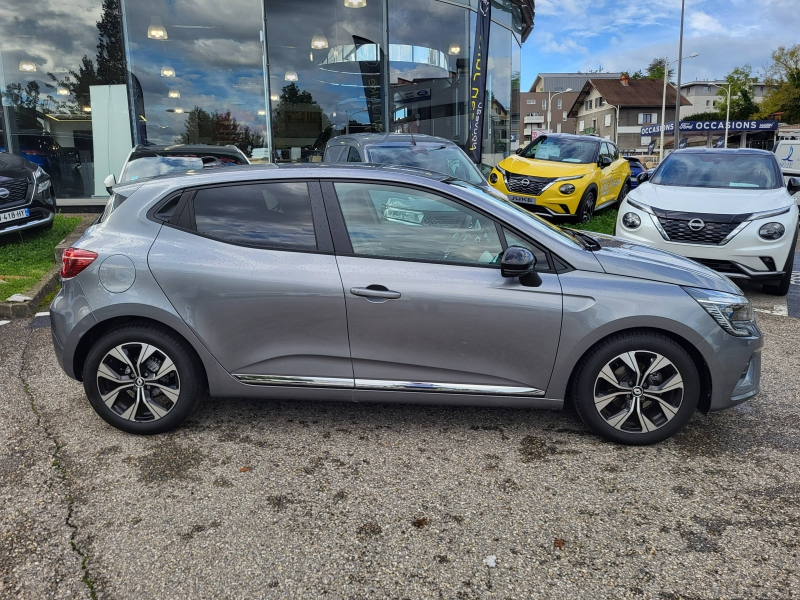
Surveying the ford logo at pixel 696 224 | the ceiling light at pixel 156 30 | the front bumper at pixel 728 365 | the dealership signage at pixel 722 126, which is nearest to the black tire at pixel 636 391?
the front bumper at pixel 728 365

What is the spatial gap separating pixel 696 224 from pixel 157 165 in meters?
7.59

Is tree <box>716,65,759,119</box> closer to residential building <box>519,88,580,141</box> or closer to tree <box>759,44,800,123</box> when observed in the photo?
tree <box>759,44,800,123</box>

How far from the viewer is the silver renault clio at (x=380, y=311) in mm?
3580

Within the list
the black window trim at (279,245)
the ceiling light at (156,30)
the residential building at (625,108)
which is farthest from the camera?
the residential building at (625,108)

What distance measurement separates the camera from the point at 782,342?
5.88 meters

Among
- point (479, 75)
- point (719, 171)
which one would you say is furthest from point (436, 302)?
point (479, 75)

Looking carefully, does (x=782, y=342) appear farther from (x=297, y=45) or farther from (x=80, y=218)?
(x=297, y=45)

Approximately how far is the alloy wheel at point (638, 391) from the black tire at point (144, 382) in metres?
2.30

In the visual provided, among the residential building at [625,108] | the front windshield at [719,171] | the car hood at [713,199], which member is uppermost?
the residential building at [625,108]

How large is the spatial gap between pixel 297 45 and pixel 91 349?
14.7 metres

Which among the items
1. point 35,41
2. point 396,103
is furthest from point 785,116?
point 35,41

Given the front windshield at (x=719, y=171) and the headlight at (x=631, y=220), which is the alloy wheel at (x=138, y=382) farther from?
the front windshield at (x=719, y=171)

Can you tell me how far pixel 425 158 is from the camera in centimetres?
903

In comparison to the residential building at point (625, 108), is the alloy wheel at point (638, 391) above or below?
below
